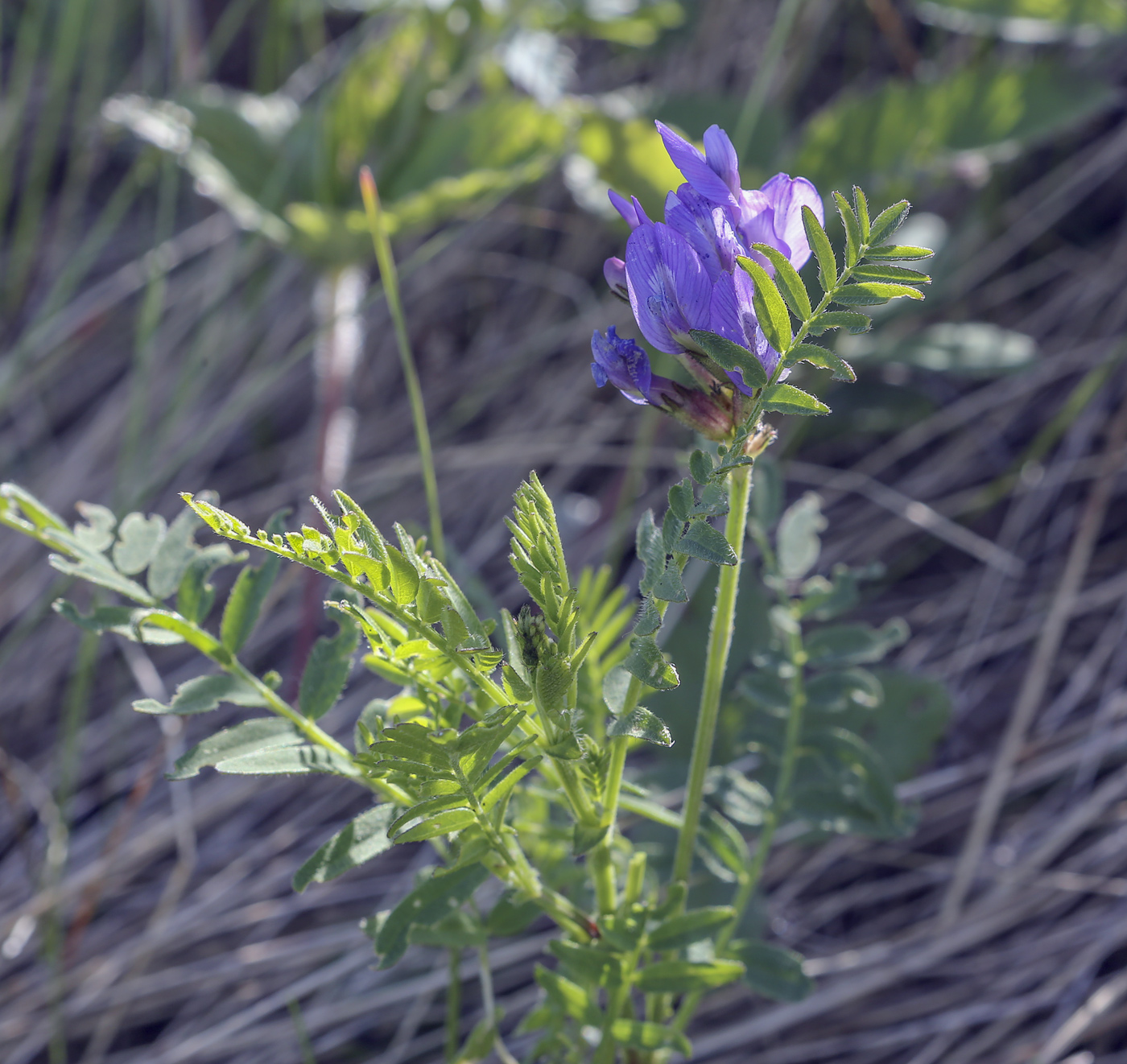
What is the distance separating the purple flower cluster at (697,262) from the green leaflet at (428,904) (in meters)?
0.43

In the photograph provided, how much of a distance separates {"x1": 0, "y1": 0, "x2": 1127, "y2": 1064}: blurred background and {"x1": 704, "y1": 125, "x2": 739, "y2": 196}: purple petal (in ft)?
2.62

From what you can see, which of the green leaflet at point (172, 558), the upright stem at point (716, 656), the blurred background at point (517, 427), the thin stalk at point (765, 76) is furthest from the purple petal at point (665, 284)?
the thin stalk at point (765, 76)

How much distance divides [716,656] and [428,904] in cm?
32

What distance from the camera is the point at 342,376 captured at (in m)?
1.98

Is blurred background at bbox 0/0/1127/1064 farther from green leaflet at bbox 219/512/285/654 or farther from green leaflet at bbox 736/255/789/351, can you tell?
green leaflet at bbox 736/255/789/351

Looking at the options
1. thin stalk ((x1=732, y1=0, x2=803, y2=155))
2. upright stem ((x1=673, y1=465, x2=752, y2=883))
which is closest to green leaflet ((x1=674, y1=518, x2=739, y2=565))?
upright stem ((x1=673, y1=465, x2=752, y2=883))

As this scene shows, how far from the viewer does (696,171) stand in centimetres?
75

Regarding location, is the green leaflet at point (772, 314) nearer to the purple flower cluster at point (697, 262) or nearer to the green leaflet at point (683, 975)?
the purple flower cluster at point (697, 262)

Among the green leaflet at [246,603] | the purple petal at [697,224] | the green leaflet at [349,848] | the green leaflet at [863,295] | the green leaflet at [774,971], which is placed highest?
the purple petal at [697,224]

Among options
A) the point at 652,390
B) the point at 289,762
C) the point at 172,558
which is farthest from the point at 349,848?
the point at 652,390

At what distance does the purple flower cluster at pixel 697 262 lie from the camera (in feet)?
2.45

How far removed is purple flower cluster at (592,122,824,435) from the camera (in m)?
0.75

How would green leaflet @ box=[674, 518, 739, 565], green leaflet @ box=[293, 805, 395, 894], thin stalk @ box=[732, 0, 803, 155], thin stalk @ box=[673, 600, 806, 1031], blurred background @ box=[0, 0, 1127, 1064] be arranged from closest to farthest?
green leaflet @ box=[674, 518, 739, 565]
green leaflet @ box=[293, 805, 395, 894]
thin stalk @ box=[673, 600, 806, 1031]
blurred background @ box=[0, 0, 1127, 1064]
thin stalk @ box=[732, 0, 803, 155]

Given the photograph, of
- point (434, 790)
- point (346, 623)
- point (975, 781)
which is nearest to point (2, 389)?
point (346, 623)
